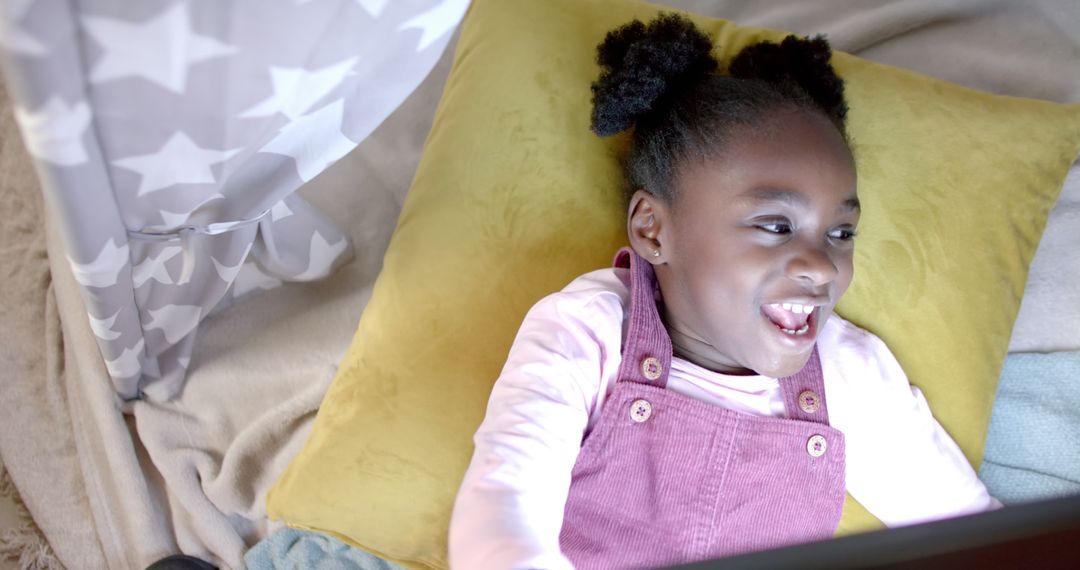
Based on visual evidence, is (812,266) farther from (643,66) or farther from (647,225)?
(643,66)

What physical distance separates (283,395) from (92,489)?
1.01 ft

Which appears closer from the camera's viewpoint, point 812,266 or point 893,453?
point 812,266

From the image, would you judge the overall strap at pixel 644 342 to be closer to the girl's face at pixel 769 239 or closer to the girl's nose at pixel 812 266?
the girl's face at pixel 769 239

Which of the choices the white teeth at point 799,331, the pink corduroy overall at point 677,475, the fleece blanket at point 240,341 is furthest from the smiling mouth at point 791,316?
the fleece blanket at point 240,341

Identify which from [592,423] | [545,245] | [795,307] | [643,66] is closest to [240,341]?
[545,245]

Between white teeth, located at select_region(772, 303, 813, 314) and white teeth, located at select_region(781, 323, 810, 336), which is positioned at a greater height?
white teeth, located at select_region(772, 303, 813, 314)

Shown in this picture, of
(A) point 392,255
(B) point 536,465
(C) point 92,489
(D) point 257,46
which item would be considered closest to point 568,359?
(B) point 536,465

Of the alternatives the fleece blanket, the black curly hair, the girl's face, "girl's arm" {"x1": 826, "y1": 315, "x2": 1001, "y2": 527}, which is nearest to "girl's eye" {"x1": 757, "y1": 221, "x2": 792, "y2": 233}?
the girl's face

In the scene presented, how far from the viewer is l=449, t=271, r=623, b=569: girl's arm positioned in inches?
35.3

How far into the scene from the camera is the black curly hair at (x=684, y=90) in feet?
3.67

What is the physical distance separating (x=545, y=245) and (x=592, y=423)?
10.7 inches

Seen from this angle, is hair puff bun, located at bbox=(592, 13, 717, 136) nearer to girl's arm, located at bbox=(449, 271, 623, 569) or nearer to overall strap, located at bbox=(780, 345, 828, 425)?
girl's arm, located at bbox=(449, 271, 623, 569)

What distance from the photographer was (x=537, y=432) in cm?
98

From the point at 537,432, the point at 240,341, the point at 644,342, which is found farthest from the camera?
the point at 240,341
